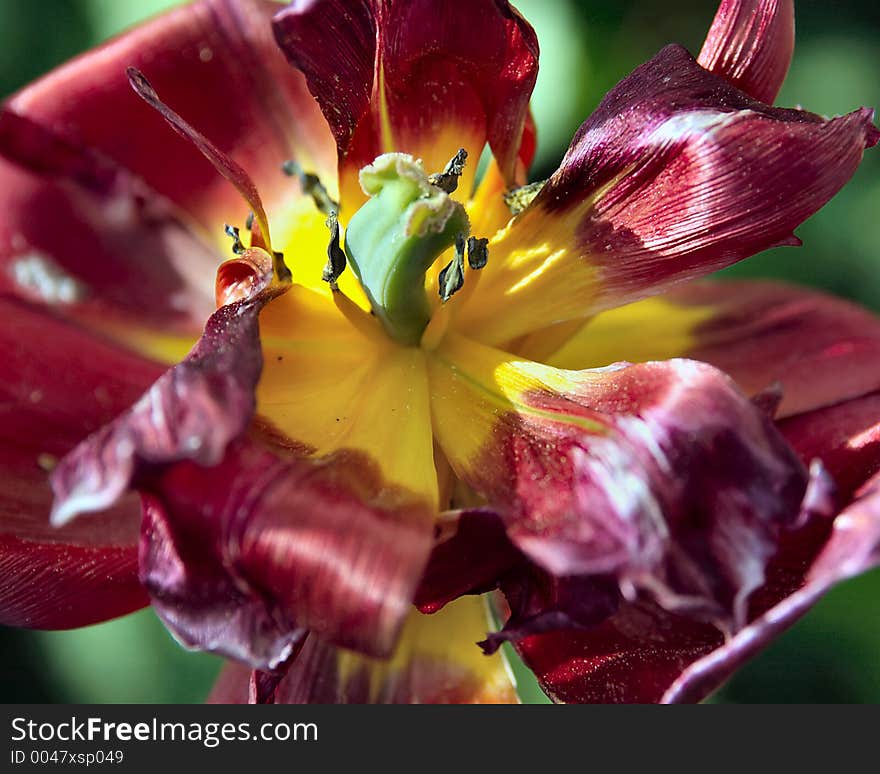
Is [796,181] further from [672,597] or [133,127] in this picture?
[133,127]

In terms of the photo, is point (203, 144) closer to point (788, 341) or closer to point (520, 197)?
point (520, 197)

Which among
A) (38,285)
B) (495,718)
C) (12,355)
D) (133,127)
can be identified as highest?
(133,127)

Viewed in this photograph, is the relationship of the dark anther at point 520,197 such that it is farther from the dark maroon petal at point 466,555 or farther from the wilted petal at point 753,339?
the dark maroon petal at point 466,555

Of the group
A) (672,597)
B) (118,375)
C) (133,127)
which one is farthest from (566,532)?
(133,127)

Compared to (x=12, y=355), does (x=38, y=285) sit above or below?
above

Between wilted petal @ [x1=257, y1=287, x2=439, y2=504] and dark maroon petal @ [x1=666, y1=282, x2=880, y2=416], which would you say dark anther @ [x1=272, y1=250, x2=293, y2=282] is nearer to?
wilted petal @ [x1=257, y1=287, x2=439, y2=504]

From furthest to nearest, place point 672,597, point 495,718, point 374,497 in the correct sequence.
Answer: point 495,718 < point 374,497 < point 672,597

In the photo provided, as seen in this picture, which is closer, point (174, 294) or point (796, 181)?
point (796, 181)
